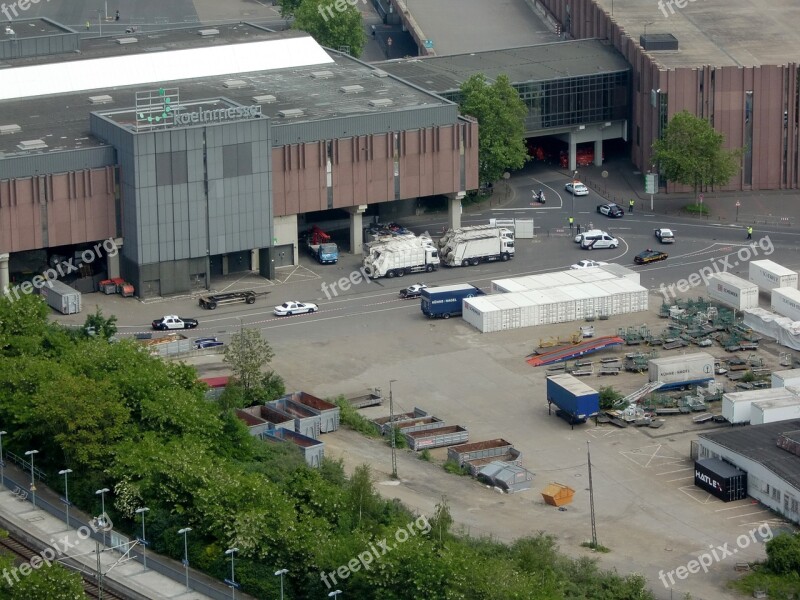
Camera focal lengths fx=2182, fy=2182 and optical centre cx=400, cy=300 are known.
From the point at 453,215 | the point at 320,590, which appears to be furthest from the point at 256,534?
the point at 453,215

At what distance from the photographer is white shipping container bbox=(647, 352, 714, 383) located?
140250mm

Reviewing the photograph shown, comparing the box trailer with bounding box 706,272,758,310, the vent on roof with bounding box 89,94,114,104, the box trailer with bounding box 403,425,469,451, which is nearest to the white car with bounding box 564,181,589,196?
the box trailer with bounding box 706,272,758,310

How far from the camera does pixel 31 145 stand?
157250 millimetres

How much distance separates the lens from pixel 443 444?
13225cm

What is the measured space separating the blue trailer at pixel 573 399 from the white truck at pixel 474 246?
29.9 metres

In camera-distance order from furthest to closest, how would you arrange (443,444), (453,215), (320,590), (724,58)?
1. (724,58)
2. (453,215)
3. (443,444)
4. (320,590)

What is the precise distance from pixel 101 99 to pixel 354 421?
48.6m

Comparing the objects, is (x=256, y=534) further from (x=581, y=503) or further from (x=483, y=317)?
(x=483, y=317)

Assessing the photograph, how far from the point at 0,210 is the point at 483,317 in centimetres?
3466

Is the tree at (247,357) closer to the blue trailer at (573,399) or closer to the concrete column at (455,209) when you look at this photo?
the blue trailer at (573,399)

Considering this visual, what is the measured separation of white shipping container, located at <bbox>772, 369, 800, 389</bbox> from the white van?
32.9 metres

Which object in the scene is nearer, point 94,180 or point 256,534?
point 256,534

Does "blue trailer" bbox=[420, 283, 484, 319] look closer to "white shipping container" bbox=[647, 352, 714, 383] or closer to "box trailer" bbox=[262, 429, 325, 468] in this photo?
"white shipping container" bbox=[647, 352, 714, 383]

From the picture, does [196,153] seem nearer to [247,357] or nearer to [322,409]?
[247,357]
